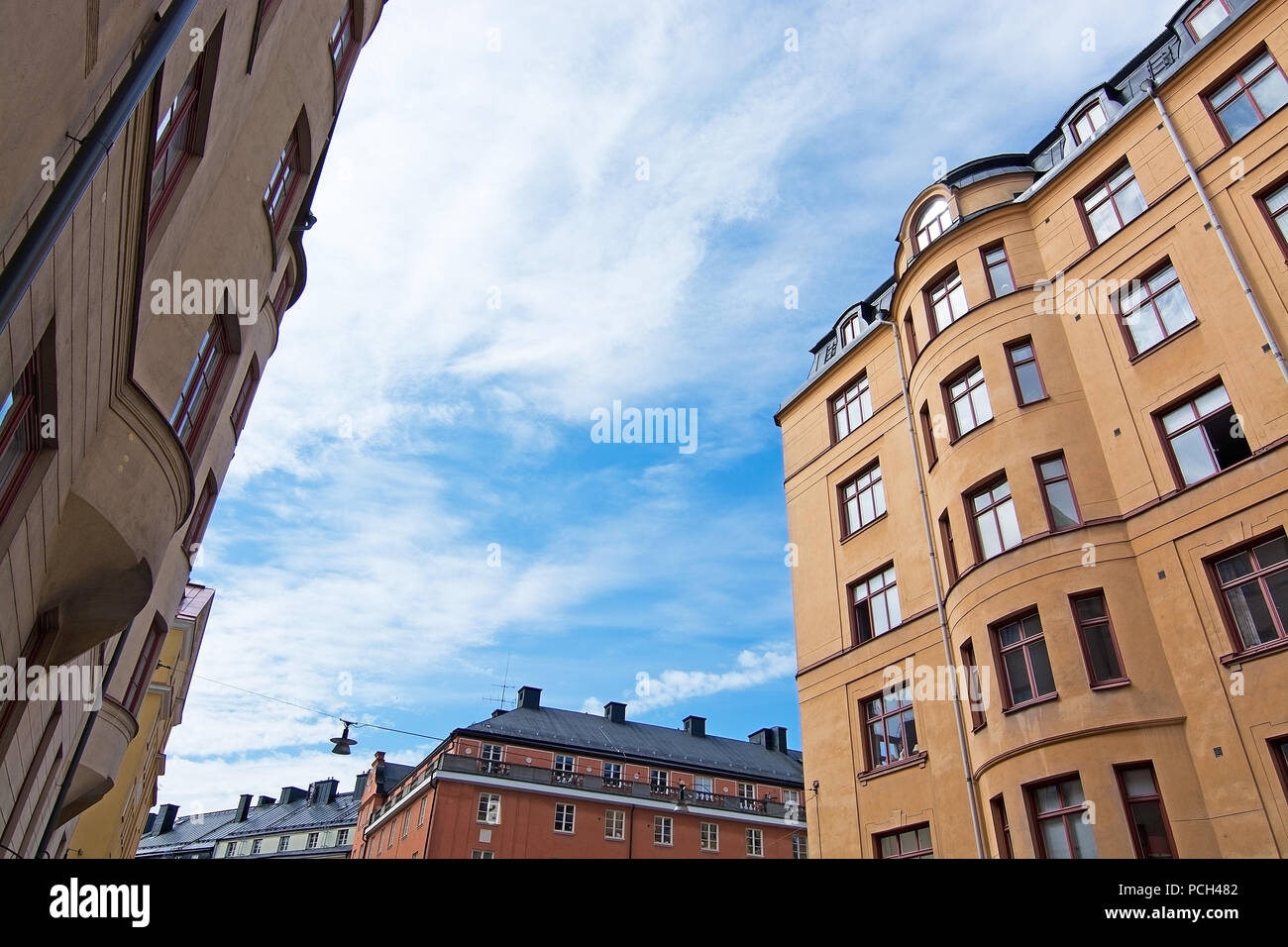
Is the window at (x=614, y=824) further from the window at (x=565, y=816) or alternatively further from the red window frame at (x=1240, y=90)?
the red window frame at (x=1240, y=90)

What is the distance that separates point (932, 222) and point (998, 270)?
3085 mm

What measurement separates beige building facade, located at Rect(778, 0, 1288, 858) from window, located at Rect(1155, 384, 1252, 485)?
4 cm

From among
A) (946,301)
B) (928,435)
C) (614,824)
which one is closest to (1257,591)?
(928,435)

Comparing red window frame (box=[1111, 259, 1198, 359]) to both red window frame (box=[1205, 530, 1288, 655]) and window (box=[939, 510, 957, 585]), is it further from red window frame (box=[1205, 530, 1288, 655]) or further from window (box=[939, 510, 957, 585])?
window (box=[939, 510, 957, 585])

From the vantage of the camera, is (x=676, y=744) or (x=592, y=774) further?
(x=676, y=744)

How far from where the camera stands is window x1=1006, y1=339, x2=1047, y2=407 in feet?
60.4

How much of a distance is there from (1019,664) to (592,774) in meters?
41.4

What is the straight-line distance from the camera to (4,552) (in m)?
7.47

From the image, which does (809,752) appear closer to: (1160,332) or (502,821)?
(1160,332)

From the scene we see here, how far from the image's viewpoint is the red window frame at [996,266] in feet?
66.1

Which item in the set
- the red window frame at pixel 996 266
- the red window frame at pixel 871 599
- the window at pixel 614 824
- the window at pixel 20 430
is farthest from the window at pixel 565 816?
the window at pixel 20 430

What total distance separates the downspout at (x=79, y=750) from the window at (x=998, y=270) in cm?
2060

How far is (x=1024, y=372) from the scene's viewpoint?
18906 mm
